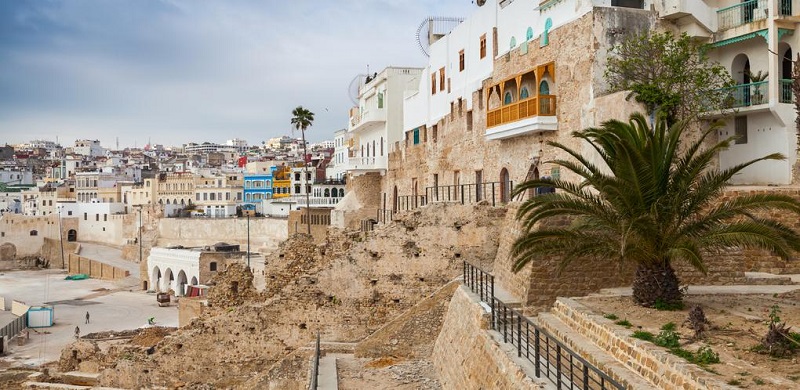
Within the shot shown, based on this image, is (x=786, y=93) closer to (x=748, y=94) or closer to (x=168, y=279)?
(x=748, y=94)

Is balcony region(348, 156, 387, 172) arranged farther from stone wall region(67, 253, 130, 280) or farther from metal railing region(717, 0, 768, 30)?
stone wall region(67, 253, 130, 280)

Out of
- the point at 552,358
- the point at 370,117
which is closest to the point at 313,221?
the point at 370,117

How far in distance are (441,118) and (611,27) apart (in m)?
13.0

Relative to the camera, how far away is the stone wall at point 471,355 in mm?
11195

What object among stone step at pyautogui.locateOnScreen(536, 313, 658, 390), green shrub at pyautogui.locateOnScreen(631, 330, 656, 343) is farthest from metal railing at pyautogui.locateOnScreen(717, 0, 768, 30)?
green shrub at pyautogui.locateOnScreen(631, 330, 656, 343)

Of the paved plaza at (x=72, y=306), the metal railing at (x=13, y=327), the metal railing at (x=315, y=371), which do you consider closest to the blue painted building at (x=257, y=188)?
the paved plaza at (x=72, y=306)

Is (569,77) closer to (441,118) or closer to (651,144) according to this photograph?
(651,144)

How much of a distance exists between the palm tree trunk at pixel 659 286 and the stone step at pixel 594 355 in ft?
4.72

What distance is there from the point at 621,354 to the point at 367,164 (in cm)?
3177

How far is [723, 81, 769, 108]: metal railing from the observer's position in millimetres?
19297

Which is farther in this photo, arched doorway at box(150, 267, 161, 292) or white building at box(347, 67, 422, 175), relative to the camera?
arched doorway at box(150, 267, 161, 292)

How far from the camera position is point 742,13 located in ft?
65.2

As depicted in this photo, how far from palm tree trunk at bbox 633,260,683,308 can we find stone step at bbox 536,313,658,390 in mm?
1438

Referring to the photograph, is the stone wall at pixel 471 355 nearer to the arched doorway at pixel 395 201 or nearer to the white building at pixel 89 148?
the arched doorway at pixel 395 201
